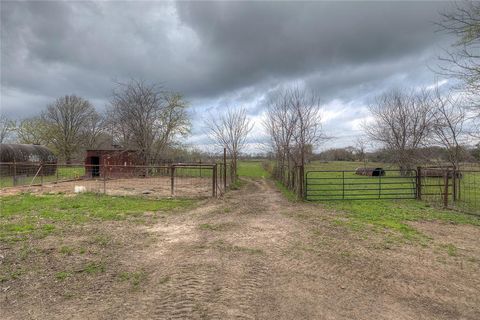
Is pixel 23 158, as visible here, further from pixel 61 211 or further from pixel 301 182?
pixel 301 182

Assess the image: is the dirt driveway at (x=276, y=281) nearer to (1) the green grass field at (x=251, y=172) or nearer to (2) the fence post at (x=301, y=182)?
(2) the fence post at (x=301, y=182)

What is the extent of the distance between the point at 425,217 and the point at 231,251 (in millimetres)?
7254

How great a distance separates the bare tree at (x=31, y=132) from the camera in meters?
42.4

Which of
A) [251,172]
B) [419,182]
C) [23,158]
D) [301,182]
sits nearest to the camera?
[301,182]

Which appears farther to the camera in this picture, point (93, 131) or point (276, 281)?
point (93, 131)

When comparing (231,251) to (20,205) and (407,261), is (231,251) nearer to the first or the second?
(407,261)

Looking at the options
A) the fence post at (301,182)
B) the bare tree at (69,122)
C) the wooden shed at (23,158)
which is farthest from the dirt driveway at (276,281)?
the bare tree at (69,122)

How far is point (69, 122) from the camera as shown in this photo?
46.2m

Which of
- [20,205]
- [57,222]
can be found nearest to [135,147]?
[20,205]

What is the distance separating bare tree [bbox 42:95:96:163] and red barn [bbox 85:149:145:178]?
20.0 metres

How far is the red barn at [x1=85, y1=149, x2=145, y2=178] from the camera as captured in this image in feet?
81.9

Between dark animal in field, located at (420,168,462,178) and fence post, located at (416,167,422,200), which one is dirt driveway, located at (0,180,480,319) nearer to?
dark animal in field, located at (420,168,462,178)

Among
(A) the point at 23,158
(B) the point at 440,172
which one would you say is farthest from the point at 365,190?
(A) the point at 23,158

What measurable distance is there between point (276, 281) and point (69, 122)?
51.2 metres
